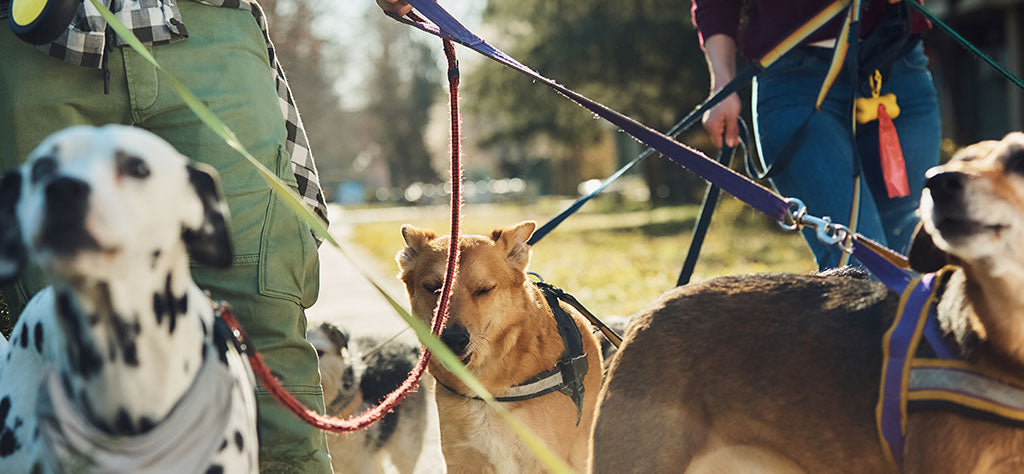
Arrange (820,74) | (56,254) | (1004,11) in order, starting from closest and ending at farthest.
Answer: (56,254) → (820,74) → (1004,11)

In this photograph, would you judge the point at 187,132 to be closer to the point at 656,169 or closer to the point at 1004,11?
the point at 1004,11

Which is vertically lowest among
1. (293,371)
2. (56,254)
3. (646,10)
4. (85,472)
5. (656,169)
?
(656,169)

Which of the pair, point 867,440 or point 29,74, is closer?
point 867,440

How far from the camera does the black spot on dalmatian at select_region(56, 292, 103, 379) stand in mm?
2037

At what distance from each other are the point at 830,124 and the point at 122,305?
9.81ft

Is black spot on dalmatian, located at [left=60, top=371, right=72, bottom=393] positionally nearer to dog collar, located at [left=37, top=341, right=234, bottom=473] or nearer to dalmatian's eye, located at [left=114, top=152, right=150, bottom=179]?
dog collar, located at [left=37, top=341, right=234, bottom=473]

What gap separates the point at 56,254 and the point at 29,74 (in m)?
1.65

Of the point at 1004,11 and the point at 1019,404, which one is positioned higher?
the point at 1019,404

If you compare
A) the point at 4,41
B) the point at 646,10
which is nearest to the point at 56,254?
the point at 4,41

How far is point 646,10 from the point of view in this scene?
76.6ft

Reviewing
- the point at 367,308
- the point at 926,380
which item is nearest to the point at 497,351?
the point at 926,380

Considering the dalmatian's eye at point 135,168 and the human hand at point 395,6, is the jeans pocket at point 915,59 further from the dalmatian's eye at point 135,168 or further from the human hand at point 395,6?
the dalmatian's eye at point 135,168

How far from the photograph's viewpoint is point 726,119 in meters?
4.35

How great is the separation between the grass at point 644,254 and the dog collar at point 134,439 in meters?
5.90
